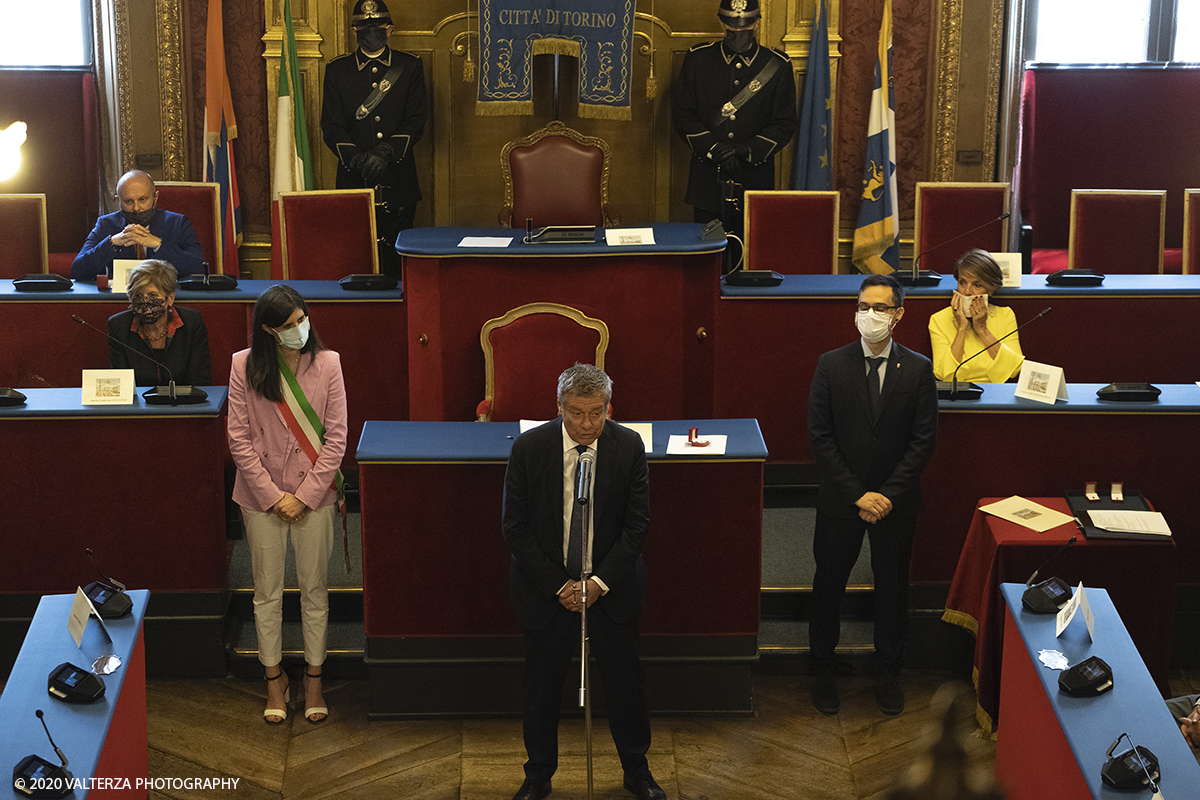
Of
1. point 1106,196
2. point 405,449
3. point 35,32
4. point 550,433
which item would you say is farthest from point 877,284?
point 35,32

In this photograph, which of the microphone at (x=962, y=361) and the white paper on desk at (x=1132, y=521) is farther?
the microphone at (x=962, y=361)

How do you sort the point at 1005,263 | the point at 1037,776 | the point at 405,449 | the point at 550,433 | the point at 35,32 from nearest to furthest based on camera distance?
the point at 1037,776
the point at 550,433
the point at 405,449
the point at 1005,263
the point at 35,32

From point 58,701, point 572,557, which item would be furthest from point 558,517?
point 58,701

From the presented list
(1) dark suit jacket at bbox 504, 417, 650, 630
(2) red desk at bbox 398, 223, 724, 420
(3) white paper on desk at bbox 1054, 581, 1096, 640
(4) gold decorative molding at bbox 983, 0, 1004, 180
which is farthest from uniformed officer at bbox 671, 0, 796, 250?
(3) white paper on desk at bbox 1054, 581, 1096, 640

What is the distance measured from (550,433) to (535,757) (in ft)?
3.27

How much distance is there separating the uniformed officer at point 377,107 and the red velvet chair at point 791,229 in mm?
2053

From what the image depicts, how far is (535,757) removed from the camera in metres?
3.77

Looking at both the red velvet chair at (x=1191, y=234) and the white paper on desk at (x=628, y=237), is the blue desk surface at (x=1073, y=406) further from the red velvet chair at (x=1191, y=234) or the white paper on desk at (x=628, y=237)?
the red velvet chair at (x=1191, y=234)

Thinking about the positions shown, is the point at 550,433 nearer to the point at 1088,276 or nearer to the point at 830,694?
the point at 830,694

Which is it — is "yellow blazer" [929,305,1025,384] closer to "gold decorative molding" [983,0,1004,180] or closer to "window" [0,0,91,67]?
"gold decorative molding" [983,0,1004,180]

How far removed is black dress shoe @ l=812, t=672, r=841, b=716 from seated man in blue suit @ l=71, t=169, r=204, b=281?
11.2 feet

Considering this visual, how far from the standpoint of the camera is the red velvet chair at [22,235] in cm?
655

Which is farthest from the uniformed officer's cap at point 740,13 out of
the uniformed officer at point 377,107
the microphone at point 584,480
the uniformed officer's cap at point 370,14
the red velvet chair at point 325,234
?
the microphone at point 584,480

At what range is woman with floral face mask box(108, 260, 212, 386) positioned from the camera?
475 cm
